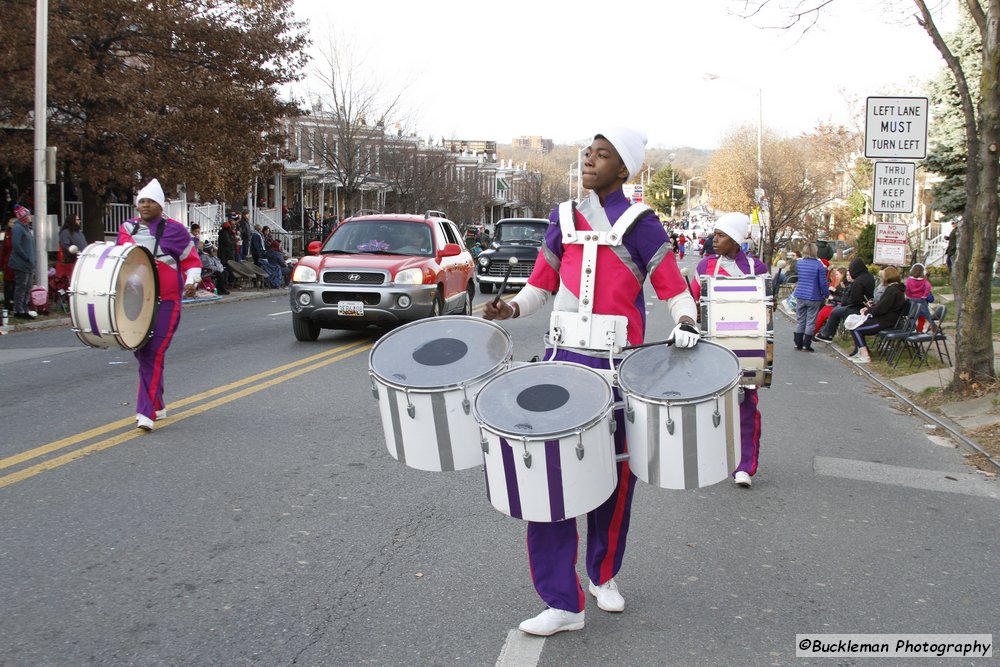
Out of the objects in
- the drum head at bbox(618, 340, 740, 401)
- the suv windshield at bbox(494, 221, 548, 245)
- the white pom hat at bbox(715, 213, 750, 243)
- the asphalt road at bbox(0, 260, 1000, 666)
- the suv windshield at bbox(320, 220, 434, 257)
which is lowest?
the asphalt road at bbox(0, 260, 1000, 666)

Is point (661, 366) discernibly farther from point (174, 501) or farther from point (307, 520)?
point (174, 501)

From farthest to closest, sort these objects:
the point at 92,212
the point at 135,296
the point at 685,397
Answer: the point at 92,212 < the point at 135,296 < the point at 685,397

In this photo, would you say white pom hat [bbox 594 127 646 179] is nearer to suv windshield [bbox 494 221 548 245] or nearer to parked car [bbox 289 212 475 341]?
parked car [bbox 289 212 475 341]

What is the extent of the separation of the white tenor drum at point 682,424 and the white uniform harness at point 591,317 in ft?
1.07

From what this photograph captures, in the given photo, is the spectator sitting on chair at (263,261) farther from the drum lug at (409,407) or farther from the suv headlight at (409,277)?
the drum lug at (409,407)

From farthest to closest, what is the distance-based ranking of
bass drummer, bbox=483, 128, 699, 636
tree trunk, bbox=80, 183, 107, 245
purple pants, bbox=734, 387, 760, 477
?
1. tree trunk, bbox=80, 183, 107, 245
2. purple pants, bbox=734, 387, 760, 477
3. bass drummer, bbox=483, 128, 699, 636

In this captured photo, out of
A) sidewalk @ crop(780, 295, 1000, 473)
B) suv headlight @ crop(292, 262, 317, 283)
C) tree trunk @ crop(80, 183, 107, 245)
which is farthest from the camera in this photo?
tree trunk @ crop(80, 183, 107, 245)

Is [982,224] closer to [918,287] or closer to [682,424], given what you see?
[918,287]

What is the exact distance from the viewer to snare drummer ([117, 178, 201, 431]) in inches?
309

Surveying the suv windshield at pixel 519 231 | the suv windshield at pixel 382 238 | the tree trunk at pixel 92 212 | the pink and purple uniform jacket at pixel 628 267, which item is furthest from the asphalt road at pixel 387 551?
the suv windshield at pixel 519 231

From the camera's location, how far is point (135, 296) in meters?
7.70

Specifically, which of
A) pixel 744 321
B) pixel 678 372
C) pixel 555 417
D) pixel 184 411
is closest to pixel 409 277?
pixel 184 411

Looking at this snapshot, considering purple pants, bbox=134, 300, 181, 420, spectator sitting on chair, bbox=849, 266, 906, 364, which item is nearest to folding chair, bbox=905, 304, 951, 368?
spectator sitting on chair, bbox=849, 266, 906, 364

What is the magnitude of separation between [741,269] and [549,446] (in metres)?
3.95
